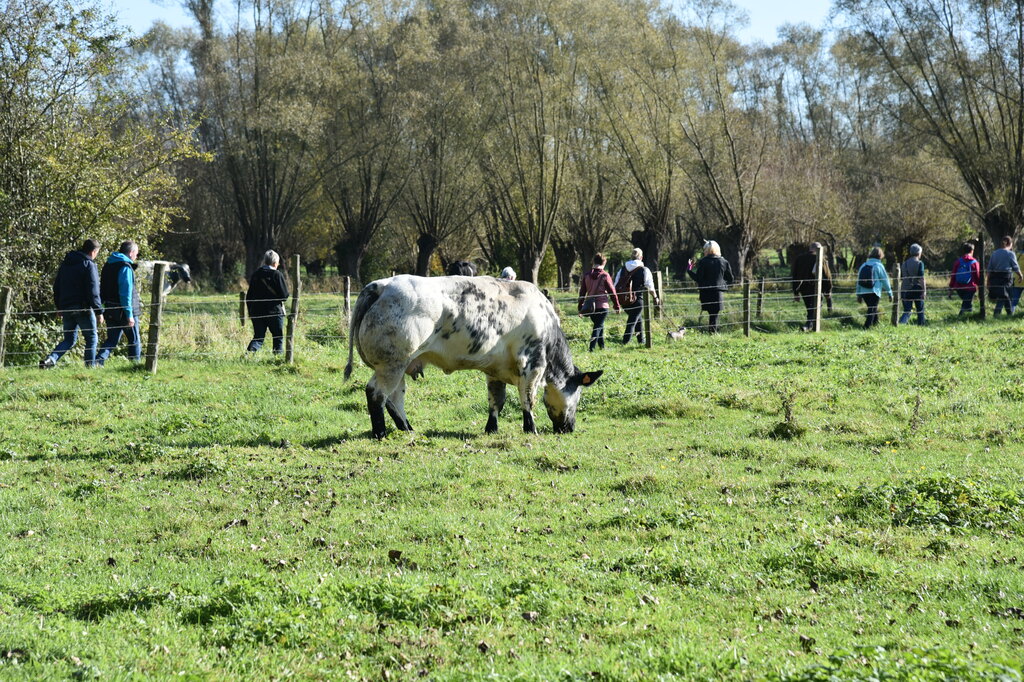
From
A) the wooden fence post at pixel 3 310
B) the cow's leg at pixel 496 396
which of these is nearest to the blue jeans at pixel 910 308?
the cow's leg at pixel 496 396

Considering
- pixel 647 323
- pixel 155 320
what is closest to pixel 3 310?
pixel 155 320

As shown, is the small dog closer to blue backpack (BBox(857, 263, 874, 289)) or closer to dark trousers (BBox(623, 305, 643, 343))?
dark trousers (BBox(623, 305, 643, 343))

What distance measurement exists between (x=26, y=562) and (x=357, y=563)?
2239 mm

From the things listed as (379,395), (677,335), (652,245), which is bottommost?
(379,395)

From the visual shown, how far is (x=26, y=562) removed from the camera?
694cm

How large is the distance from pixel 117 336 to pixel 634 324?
31.4 feet

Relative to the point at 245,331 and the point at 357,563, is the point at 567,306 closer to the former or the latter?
the point at 245,331

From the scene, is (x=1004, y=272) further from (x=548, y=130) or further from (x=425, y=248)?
(x=425, y=248)

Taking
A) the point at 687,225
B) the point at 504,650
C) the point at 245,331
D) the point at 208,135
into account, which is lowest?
the point at 504,650

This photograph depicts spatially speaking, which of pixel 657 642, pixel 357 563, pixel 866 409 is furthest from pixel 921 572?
pixel 866 409

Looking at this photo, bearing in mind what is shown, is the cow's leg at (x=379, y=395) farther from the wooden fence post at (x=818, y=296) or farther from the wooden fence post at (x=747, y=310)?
the wooden fence post at (x=818, y=296)

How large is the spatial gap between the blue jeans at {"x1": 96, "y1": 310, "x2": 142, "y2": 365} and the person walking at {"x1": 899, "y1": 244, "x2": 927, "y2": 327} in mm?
16241

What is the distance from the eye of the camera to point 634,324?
2022 centimetres

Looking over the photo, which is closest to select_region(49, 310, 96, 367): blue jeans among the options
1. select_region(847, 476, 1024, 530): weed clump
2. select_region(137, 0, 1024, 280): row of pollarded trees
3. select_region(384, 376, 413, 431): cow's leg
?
select_region(384, 376, 413, 431): cow's leg
